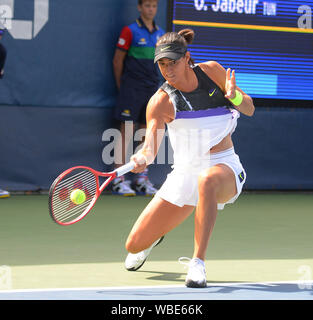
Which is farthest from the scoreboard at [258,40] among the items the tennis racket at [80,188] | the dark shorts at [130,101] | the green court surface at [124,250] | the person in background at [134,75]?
the tennis racket at [80,188]

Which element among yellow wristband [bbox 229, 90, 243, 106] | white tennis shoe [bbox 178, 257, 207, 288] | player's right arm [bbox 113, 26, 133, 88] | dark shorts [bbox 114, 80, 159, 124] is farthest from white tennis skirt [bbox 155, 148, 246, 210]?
player's right arm [bbox 113, 26, 133, 88]

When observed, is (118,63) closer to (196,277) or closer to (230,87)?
(230,87)

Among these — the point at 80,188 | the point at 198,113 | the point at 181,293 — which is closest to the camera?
the point at 181,293

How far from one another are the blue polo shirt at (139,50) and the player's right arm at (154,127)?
139 inches

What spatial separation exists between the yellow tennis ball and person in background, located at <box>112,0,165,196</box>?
3.91 metres

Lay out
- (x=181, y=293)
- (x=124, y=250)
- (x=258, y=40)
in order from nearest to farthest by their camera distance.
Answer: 1. (x=181, y=293)
2. (x=124, y=250)
3. (x=258, y=40)

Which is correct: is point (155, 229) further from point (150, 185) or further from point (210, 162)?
point (150, 185)

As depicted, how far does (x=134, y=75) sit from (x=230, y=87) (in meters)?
3.82

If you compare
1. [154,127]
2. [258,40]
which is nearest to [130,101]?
[258,40]

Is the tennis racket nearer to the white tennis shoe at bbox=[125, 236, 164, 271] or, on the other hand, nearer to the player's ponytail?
the white tennis shoe at bbox=[125, 236, 164, 271]

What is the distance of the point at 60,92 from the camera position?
7.84 m

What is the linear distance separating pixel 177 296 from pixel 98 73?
15.1ft

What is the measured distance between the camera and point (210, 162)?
431 cm

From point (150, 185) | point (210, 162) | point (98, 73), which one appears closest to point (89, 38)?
point (98, 73)
